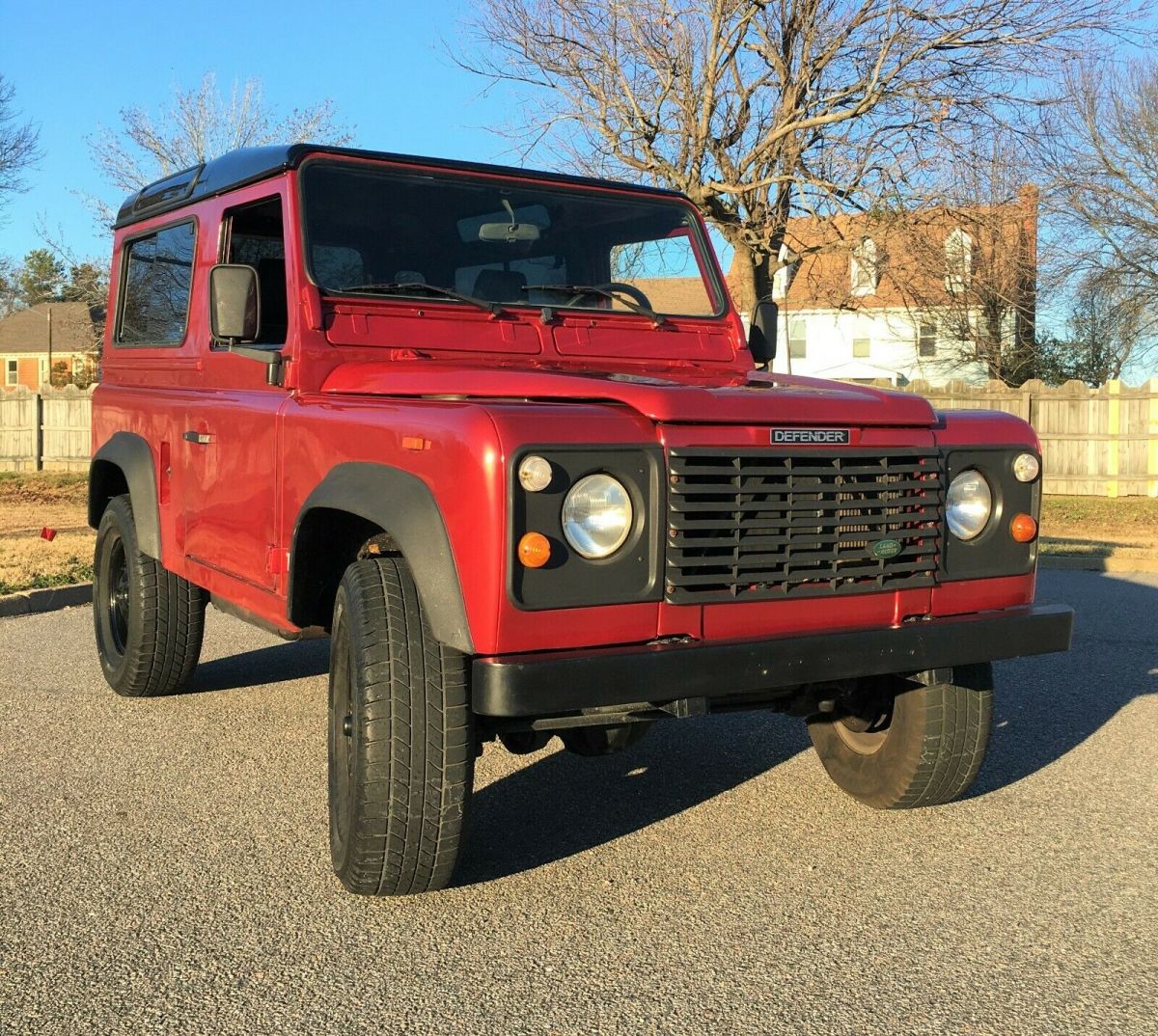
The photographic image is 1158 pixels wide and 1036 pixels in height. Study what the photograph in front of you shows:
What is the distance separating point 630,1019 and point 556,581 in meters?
1.02

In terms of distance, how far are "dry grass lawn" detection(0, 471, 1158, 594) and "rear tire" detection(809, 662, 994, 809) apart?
21.5ft

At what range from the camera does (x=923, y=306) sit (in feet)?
57.0

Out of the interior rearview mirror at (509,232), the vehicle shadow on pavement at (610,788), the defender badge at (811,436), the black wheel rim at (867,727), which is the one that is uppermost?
the interior rearview mirror at (509,232)

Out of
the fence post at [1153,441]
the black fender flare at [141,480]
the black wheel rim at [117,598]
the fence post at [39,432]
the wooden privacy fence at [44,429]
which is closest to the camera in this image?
the black fender flare at [141,480]

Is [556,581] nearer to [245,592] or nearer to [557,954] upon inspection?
[557,954]

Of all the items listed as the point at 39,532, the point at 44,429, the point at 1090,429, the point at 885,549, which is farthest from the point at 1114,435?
the point at 44,429

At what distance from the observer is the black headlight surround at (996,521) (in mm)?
3654

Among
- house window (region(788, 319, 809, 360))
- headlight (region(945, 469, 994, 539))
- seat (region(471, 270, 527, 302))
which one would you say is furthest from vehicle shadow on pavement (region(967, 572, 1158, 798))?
house window (region(788, 319, 809, 360))

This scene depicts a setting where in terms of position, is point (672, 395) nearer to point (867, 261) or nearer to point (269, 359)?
point (269, 359)

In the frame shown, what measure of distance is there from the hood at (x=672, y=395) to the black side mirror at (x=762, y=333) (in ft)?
3.29

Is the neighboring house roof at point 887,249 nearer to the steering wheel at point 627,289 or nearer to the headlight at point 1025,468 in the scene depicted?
the steering wheel at point 627,289

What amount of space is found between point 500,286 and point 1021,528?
199 centimetres

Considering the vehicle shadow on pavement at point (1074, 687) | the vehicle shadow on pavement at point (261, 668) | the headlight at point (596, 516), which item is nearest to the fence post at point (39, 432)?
the vehicle shadow on pavement at point (261, 668)

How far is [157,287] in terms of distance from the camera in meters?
5.79
